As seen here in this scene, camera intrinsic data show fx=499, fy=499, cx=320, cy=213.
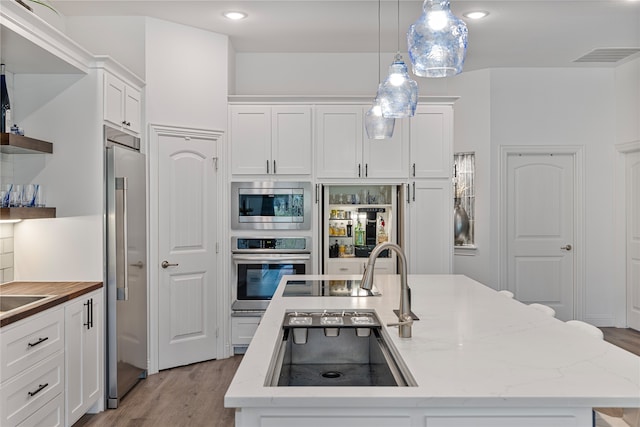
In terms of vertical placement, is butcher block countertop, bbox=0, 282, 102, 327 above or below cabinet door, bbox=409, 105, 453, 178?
below

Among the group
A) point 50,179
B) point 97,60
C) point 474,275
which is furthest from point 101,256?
point 474,275

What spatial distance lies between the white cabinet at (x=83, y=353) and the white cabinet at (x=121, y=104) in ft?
3.93

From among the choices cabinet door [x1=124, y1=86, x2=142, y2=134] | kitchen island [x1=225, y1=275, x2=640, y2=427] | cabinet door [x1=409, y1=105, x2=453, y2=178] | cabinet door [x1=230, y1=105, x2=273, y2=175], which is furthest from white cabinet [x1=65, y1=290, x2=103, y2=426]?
cabinet door [x1=409, y1=105, x2=453, y2=178]

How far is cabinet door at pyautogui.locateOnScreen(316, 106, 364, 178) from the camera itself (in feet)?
15.2

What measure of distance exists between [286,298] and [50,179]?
6.01ft

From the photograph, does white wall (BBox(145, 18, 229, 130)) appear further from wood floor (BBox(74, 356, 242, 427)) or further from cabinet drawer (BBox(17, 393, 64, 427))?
cabinet drawer (BBox(17, 393, 64, 427))

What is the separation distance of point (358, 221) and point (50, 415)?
2986 millimetres

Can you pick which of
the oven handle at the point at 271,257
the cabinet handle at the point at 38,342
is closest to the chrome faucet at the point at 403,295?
the cabinet handle at the point at 38,342

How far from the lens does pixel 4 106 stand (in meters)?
2.96

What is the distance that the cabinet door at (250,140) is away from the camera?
4574mm

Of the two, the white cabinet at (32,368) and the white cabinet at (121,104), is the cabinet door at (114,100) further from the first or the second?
the white cabinet at (32,368)

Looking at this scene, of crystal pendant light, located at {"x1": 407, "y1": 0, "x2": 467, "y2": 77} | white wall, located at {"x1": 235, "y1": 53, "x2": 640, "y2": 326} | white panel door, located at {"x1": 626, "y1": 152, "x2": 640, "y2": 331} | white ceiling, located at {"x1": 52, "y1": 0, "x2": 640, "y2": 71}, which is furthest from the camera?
white wall, located at {"x1": 235, "y1": 53, "x2": 640, "y2": 326}

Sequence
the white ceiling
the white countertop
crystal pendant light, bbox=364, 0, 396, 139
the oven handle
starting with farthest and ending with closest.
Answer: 1. the oven handle
2. the white ceiling
3. crystal pendant light, bbox=364, 0, 396, 139
4. the white countertop

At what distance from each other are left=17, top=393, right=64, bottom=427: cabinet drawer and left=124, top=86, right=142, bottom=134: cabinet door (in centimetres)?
193
